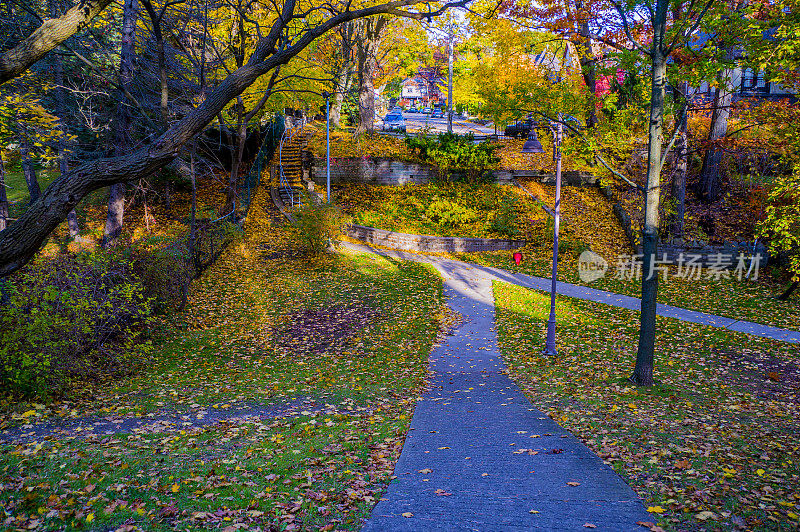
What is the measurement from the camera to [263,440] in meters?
6.86

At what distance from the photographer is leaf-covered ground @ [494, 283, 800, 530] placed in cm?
515

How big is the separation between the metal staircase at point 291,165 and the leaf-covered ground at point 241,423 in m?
9.61

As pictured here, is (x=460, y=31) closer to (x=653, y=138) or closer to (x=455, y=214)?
(x=455, y=214)

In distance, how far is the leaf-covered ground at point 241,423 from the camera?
479 cm

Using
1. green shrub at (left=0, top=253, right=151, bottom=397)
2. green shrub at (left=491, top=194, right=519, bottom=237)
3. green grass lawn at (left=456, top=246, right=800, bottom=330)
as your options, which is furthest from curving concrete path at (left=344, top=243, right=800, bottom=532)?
green shrub at (left=491, top=194, right=519, bottom=237)

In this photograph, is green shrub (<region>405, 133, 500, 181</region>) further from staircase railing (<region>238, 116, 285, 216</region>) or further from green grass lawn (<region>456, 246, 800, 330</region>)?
staircase railing (<region>238, 116, 285, 216</region>)

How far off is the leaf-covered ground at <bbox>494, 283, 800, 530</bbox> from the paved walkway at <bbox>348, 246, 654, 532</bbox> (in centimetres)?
37

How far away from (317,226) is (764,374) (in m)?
13.7

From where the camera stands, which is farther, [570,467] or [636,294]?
[636,294]

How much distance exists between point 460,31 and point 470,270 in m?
13.9

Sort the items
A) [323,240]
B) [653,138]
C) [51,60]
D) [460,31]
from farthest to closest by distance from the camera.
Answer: [460,31]
[323,240]
[51,60]
[653,138]

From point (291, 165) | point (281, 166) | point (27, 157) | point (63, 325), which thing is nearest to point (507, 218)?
point (291, 165)

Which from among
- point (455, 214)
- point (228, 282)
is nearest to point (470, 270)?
point (455, 214)

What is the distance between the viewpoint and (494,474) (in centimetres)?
596
